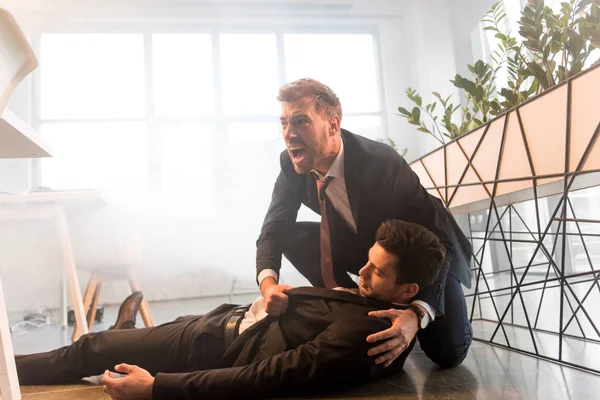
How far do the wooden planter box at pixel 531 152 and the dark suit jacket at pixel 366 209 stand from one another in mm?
183

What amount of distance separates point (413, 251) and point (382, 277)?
78 mm

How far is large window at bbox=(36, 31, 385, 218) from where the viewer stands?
232 centimetres

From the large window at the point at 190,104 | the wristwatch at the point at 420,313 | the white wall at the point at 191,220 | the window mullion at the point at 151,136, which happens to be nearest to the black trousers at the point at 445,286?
the wristwatch at the point at 420,313

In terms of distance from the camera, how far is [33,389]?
967 mm

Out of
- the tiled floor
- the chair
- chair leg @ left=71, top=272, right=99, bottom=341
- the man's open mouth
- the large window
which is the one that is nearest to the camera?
the tiled floor

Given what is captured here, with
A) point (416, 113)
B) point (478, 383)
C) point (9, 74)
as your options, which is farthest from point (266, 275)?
point (416, 113)

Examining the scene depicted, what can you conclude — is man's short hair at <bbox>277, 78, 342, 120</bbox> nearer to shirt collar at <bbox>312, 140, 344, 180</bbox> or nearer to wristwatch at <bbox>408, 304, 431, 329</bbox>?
shirt collar at <bbox>312, 140, 344, 180</bbox>

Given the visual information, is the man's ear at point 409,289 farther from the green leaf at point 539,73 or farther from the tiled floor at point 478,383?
the green leaf at point 539,73

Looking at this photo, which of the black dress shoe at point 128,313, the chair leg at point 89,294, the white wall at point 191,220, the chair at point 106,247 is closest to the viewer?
the black dress shoe at point 128,313

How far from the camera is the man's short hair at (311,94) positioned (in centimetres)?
104

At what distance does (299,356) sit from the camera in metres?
0.82

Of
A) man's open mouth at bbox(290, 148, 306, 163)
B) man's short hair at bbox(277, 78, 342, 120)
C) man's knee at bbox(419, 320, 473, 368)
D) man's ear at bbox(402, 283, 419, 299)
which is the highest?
man's short hair at bbox(277, 78, 342, 120)

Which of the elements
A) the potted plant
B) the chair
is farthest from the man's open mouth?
the chair

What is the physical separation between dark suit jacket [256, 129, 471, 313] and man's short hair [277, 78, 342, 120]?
98mm
